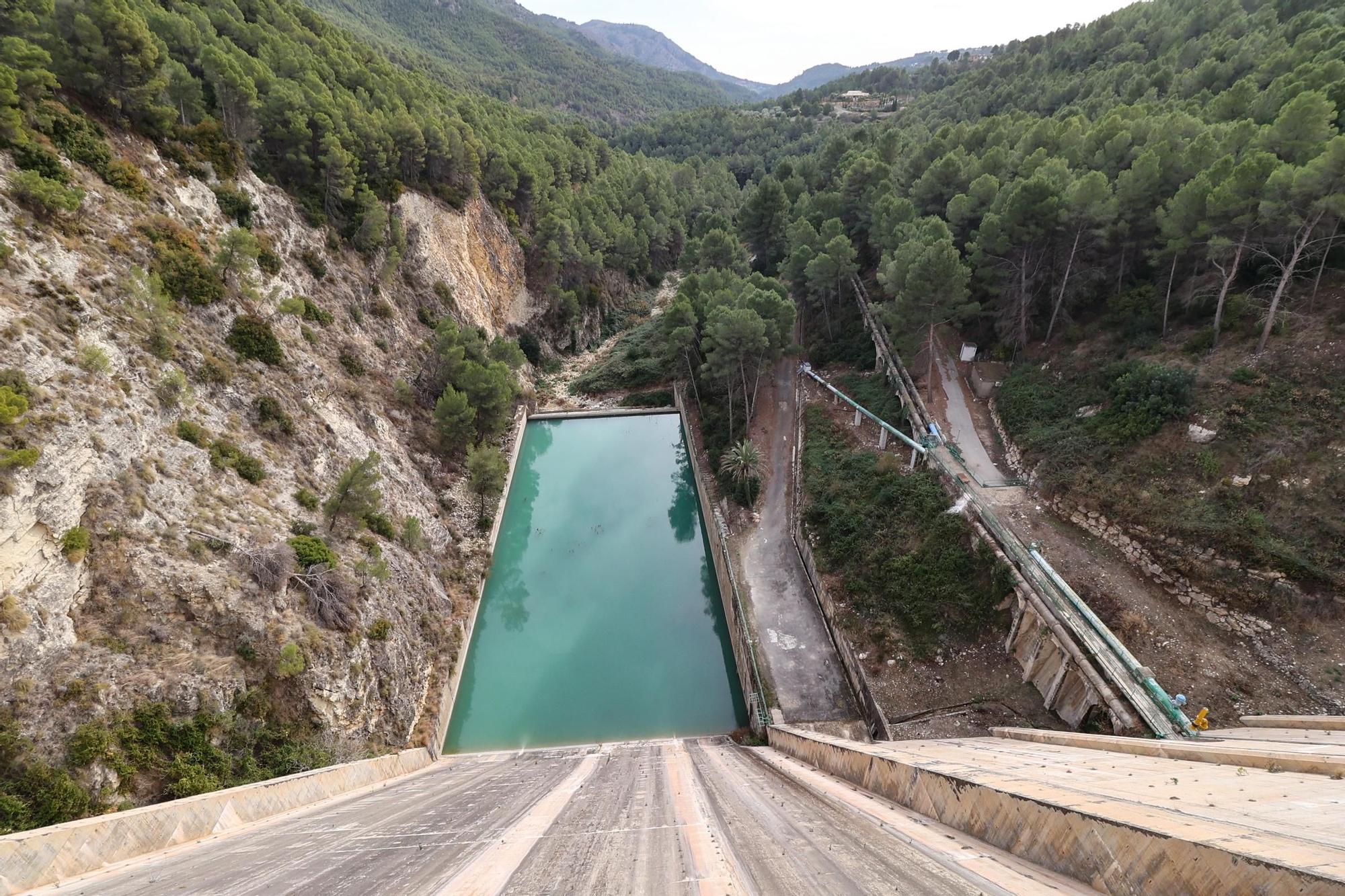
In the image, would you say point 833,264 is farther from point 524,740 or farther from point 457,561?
point 524,740

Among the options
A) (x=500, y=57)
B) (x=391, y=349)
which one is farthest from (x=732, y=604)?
(x=500, y=57)

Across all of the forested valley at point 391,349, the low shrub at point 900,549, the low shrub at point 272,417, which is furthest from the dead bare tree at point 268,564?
the low shrub at point 900,549

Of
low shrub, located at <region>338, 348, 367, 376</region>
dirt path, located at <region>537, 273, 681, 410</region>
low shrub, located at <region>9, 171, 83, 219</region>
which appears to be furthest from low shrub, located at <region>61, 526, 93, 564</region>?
dirt path, located at <region>537, 273, 681, 410</region>

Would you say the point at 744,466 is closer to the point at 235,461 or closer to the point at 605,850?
the point at 235,461

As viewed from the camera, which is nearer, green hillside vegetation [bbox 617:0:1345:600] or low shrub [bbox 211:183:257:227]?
green hillside vegetation [bbox 617:0:1345:600]

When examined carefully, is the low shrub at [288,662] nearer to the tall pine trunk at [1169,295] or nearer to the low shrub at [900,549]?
the low shrub at [900,549]

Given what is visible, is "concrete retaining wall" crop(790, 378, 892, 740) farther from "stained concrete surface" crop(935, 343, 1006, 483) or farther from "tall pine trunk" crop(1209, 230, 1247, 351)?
"tall pine trunk" crop(1209, 230, 1247, 351)

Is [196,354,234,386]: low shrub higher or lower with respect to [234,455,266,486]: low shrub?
higher
